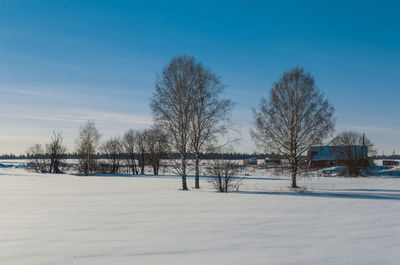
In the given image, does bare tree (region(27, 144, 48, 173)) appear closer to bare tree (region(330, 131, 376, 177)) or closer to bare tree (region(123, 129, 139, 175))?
bare tree (region(123, 129, 139, 175))

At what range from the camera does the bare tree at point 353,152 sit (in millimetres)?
38906

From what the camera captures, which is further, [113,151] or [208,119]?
[113,151]

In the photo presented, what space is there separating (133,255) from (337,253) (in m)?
3.60

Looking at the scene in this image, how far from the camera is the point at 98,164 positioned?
5147 cm

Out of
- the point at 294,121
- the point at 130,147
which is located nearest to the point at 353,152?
the point at 294,121

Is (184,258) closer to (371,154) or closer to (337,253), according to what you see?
(337,253)

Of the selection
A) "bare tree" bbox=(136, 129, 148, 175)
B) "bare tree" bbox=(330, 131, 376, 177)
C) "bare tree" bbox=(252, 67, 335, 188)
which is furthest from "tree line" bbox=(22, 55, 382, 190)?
"bare tree" bbox=(136, 129, 148, 175)

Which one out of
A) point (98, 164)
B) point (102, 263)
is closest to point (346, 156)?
point (98, 164)

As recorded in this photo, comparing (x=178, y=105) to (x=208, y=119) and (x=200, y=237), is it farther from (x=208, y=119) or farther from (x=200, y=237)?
(x=200, y=237)

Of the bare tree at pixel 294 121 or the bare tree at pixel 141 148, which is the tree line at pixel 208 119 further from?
the bare tree at pixel 141 148

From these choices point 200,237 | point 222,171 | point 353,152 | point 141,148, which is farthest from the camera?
point 141,148

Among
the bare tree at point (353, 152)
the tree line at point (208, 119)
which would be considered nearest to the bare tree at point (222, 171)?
the tree line at point (208, 119)

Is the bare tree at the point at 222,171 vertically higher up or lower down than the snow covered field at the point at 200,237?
higher up

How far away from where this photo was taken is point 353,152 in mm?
42844
